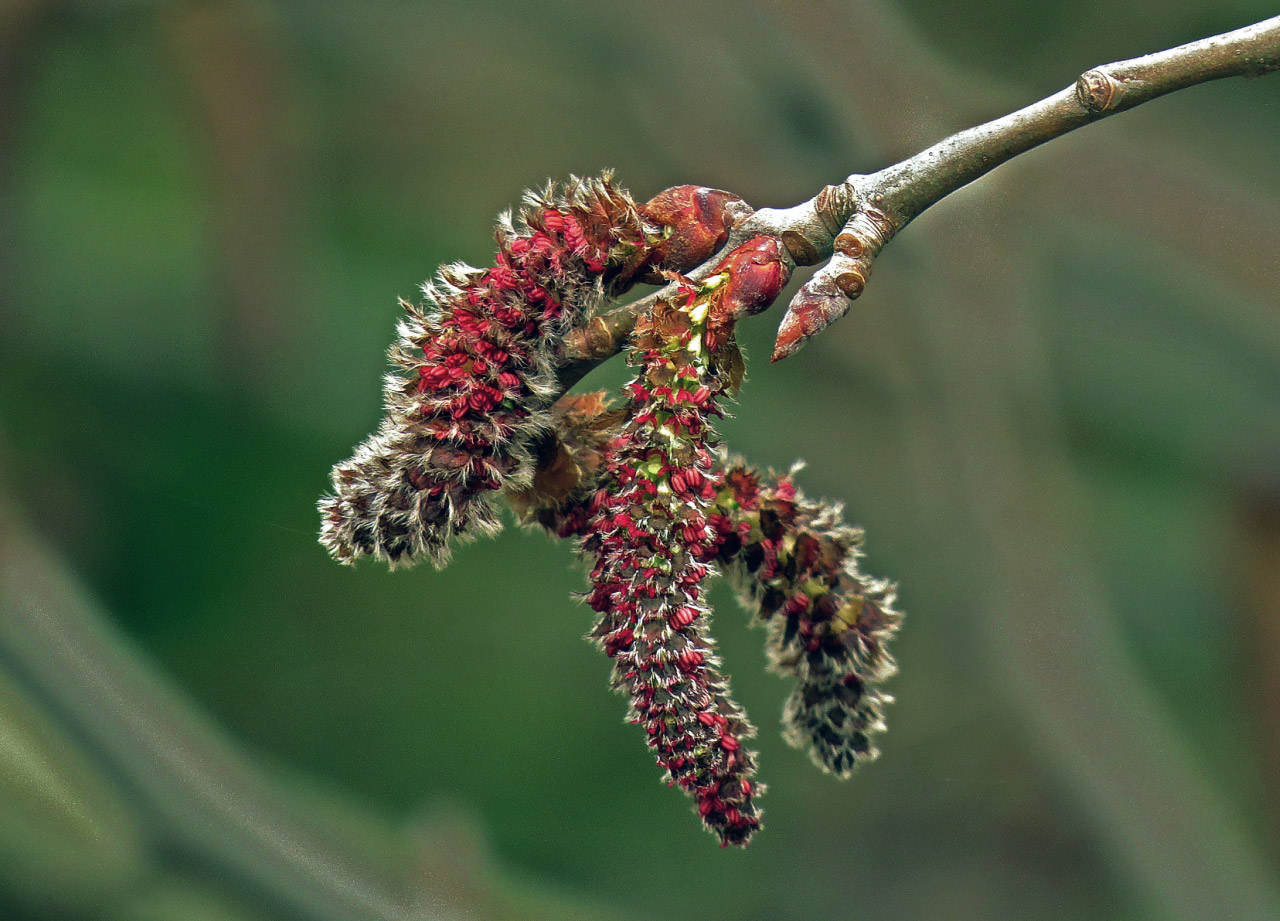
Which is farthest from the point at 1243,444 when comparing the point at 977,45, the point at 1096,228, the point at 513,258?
the point at 513,258

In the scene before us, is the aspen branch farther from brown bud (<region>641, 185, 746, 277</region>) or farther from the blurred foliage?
the blurred foliage

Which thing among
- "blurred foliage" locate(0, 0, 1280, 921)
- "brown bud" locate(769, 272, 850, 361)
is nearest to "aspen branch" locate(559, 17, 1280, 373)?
"brown bud" locate(769, 272, 850, 361)

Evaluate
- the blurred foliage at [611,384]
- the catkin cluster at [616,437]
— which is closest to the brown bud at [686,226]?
the catkin cluster at [616,437]

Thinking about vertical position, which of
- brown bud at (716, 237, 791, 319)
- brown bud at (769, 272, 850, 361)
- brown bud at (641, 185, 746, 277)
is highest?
brown bud at (641, 185, 746, 277)

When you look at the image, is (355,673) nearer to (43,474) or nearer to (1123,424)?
(43,474)

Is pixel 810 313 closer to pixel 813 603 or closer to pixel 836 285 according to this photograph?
pixel 836 285

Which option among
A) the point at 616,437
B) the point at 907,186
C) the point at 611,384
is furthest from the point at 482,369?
the point at 611,384
